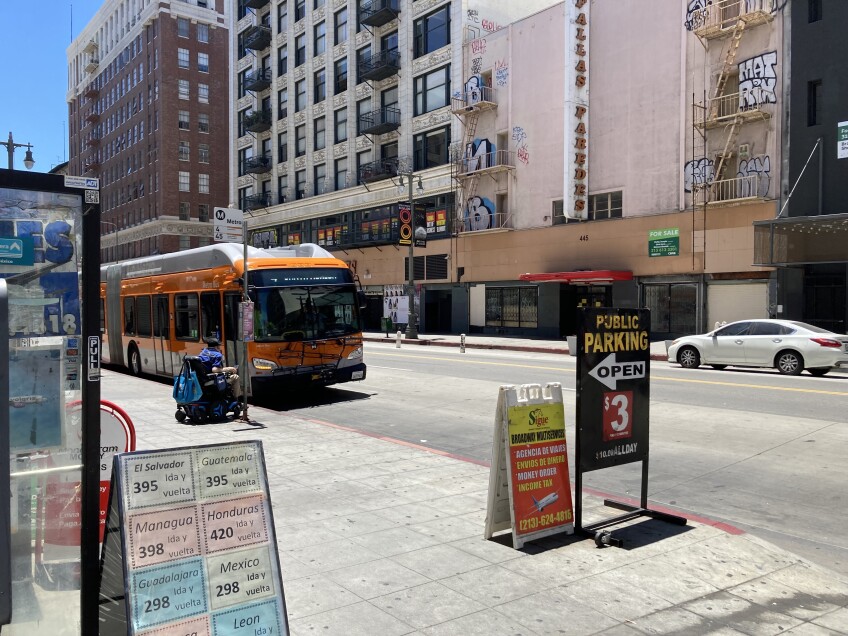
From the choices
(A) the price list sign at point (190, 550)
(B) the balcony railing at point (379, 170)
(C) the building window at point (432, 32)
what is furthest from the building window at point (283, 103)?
(A) the price list sign at point (190, 550)

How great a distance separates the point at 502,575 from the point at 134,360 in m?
16.6

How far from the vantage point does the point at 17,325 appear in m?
3.21

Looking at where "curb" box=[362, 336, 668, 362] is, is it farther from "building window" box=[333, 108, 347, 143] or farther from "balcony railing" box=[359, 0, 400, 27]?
"balcony railing" box=[359, 0, 400, 27]

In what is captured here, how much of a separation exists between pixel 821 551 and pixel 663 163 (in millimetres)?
27170

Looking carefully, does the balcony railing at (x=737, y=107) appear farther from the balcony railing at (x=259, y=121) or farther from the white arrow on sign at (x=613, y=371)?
the balcony railing at (x=259, y=121)

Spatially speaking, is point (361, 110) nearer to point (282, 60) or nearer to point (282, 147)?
point (282, 147)

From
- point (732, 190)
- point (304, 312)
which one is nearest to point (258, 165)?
point (732, 190)

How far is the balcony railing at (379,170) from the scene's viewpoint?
44.7 metres

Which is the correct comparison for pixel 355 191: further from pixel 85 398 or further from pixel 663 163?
pixel 85 398

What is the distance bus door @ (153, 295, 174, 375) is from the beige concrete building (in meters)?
20.4

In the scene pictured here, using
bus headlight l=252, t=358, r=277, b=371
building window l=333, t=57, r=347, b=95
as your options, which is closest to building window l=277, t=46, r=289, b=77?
building window l=333, t=57, r=347, b=95

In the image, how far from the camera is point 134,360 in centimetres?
1933

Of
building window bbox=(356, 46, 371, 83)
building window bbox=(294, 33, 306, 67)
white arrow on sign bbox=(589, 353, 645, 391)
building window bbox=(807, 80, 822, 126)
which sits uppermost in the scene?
building window bbox=(294, 33, 306, 67)

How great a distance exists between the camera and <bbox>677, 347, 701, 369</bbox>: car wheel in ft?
67.9
